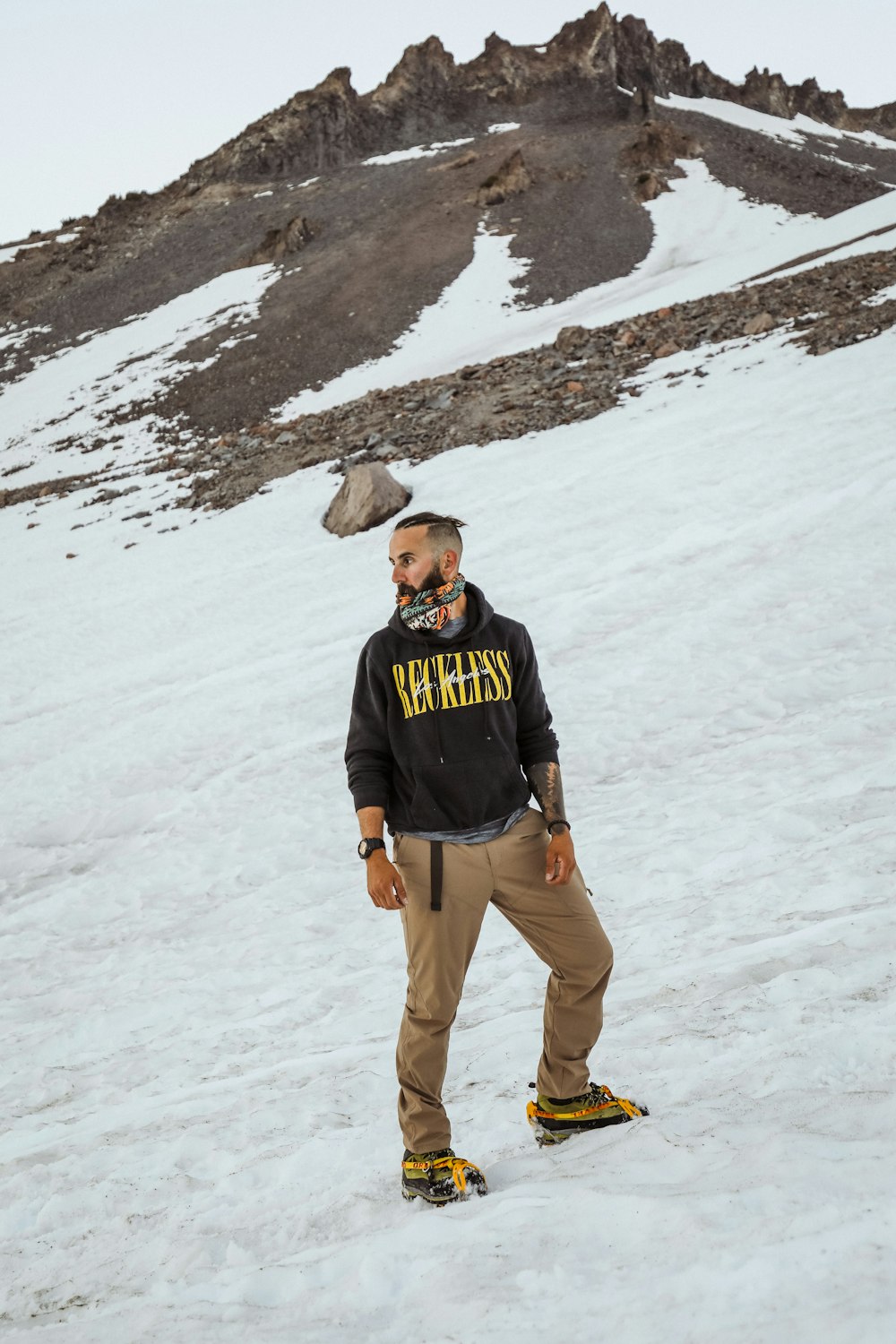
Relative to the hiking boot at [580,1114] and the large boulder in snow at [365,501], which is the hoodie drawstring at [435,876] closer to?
the hiking boot at [580,1114]

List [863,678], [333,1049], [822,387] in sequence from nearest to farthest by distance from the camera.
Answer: [333,1049] < [863,678] < [822,387]

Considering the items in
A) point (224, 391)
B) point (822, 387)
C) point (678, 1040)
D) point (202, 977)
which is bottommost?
point (202, 977)

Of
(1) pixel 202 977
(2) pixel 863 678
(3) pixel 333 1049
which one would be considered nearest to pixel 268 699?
(1) pixel 202 977

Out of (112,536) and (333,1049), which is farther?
(112,536)

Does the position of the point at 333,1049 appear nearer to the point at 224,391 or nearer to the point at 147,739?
the point at 147,739

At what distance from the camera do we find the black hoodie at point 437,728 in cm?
286

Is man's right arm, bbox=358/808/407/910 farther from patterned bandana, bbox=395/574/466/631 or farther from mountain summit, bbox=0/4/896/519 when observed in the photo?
mountain summit, bbox=0/4/896/519

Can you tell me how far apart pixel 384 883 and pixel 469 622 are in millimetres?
940

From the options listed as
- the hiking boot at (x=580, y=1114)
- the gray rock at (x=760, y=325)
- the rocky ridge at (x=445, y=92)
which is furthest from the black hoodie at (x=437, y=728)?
the rocky ridge at (x=445, y=92)

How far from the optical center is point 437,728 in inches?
113

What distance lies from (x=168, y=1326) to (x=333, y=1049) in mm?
1754

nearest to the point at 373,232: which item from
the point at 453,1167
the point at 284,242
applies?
the point at 284,242

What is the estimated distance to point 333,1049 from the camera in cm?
425

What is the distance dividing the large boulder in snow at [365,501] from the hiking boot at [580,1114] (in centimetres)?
1057
